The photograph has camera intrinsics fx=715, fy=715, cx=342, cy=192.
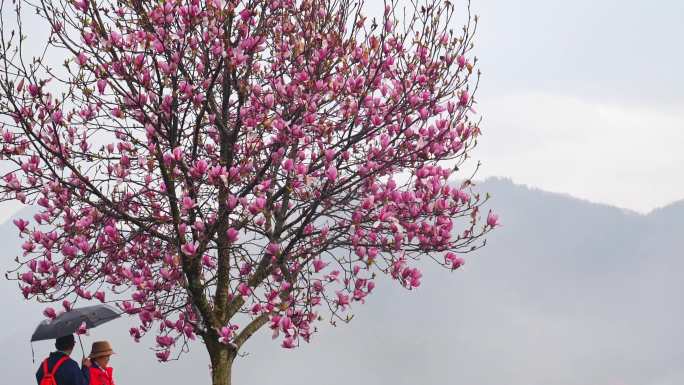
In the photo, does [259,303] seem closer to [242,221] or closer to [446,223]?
[242,221]

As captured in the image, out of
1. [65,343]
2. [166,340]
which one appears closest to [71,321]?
[65,343]

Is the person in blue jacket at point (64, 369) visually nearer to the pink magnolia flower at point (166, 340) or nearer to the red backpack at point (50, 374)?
the red backpack at point (50, 374)

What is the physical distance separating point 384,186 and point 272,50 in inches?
124

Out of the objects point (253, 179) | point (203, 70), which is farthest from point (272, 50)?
point (253, 179)

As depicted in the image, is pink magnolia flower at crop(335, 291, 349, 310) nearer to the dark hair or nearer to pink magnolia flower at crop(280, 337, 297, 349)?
pink magnolia flower at crop(280, 337, 297, 349)

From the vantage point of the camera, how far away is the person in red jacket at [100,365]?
32.5 ft

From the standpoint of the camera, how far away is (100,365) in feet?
32.8

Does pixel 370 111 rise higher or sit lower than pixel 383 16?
lower

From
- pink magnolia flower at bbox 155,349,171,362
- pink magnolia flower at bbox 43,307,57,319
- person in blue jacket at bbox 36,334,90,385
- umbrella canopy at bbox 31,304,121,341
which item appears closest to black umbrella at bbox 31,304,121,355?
umbrella canopy at bbox 31,304,121,341

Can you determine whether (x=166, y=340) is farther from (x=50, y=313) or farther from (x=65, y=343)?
(x=65, y=343)

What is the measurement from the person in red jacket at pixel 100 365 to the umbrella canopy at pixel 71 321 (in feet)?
1.30

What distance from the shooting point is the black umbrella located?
9680 millimetres

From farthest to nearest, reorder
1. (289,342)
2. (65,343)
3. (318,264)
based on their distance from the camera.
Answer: (318,264) → (289,342) → (65,343)

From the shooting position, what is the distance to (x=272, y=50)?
40.2ft
